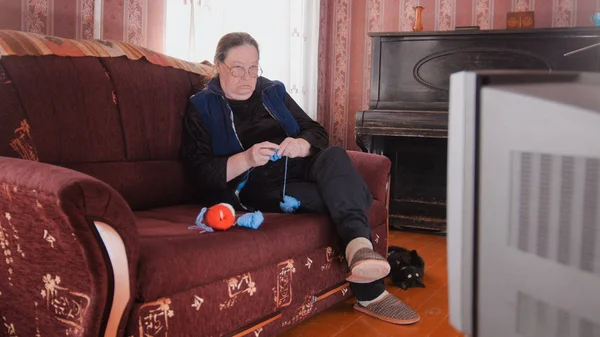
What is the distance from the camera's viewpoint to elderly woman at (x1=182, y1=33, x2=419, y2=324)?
74.9 inches

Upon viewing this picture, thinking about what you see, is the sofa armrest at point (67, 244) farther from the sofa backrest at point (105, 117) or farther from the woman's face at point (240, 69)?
the woman's face at point (240, 69)

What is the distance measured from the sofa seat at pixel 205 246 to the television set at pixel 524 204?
907 millimetres

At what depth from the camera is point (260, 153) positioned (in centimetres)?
186

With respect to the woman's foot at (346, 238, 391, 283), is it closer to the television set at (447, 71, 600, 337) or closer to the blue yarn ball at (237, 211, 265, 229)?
the blue yarn ball at (237, 211, 265, 229)

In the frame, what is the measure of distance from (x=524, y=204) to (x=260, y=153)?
4.76ft

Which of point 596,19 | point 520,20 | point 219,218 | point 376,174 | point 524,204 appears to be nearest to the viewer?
point 524,204

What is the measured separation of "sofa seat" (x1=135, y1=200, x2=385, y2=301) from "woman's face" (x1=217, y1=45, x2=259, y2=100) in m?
0.49

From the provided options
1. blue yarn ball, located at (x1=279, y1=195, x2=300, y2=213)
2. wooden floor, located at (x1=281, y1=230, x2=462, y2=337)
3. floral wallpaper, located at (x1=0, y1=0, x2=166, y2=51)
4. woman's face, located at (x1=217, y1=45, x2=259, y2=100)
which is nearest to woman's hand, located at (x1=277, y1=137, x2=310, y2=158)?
blue yarn ball, located at (x1=279, y1=195, x2=300, y2=213)

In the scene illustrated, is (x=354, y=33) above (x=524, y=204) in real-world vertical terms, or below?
above

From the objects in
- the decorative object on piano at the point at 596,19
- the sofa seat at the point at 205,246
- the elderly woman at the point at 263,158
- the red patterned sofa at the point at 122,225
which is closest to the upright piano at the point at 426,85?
the decorative object on piano at the point at 596,19

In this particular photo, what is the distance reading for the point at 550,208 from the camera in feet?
1.42

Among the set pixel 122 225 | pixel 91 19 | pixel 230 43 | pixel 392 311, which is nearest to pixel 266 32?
pixel 91 19

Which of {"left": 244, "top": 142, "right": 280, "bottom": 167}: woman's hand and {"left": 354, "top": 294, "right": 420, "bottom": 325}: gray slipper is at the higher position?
{"left": 244, "top": 142, "right": 280, "bottom": 167}: woman's hand

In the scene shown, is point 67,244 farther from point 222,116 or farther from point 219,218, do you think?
point 222,116
